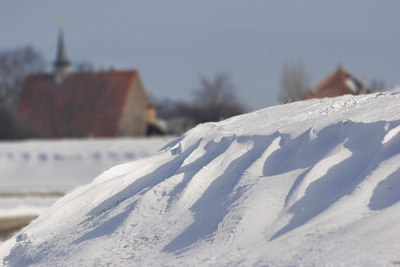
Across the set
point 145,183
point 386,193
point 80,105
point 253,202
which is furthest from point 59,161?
point 80,105

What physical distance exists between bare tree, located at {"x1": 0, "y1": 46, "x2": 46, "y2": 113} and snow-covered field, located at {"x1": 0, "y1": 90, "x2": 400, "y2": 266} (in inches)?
2578

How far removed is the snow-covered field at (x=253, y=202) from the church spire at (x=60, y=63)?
57158mm

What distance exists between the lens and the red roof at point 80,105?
56.2m

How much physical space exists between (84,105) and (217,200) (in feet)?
174

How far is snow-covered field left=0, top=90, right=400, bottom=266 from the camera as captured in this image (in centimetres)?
448

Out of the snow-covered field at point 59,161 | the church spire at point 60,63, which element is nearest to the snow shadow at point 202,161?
the snow-covered field at point 59,161

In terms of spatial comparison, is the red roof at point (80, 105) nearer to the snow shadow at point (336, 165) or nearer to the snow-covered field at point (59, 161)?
the snow-covered field at point (59, 161)

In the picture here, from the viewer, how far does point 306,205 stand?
4.88 m

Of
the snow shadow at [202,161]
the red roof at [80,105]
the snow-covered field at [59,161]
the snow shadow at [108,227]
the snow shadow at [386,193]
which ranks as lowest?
the snow-covered field at [59,161]

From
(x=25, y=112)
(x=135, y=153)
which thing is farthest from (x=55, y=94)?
(x=135, y=153)

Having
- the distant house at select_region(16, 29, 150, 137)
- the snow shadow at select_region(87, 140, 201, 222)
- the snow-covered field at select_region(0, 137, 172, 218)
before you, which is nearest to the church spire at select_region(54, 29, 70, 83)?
the distant house at select_region(16, 29, 150, 137)

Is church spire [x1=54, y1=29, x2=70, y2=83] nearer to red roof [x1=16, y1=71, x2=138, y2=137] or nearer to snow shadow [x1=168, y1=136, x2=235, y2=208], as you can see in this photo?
red roof [x1=16, y1=71, x2=138, y2=137]

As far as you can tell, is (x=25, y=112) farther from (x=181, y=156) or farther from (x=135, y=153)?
(x=181, y=156)

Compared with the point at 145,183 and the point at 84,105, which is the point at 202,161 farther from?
the point at 84,105
